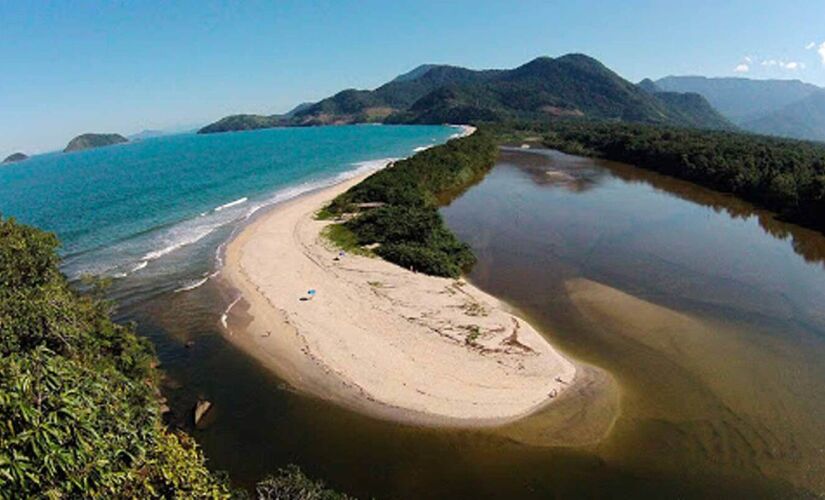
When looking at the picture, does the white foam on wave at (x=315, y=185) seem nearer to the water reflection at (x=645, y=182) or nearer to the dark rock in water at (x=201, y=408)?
the water reflection at (x=645, y=182)

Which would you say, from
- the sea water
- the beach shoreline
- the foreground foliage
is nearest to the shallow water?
the sea water

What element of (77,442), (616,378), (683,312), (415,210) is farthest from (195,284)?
(683,312)

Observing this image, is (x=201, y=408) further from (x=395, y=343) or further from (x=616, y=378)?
(x=616, y=378)

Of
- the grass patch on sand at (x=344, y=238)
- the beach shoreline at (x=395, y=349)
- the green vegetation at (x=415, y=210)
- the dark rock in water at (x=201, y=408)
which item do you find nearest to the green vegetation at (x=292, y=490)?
the beach shoreline at (x=395, y=349)

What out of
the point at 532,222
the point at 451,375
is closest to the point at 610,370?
the point at 451,375

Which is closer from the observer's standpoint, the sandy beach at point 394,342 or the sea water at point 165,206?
the sandy beach at point 394,342

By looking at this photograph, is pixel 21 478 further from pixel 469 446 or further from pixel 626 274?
pixel 626 274
